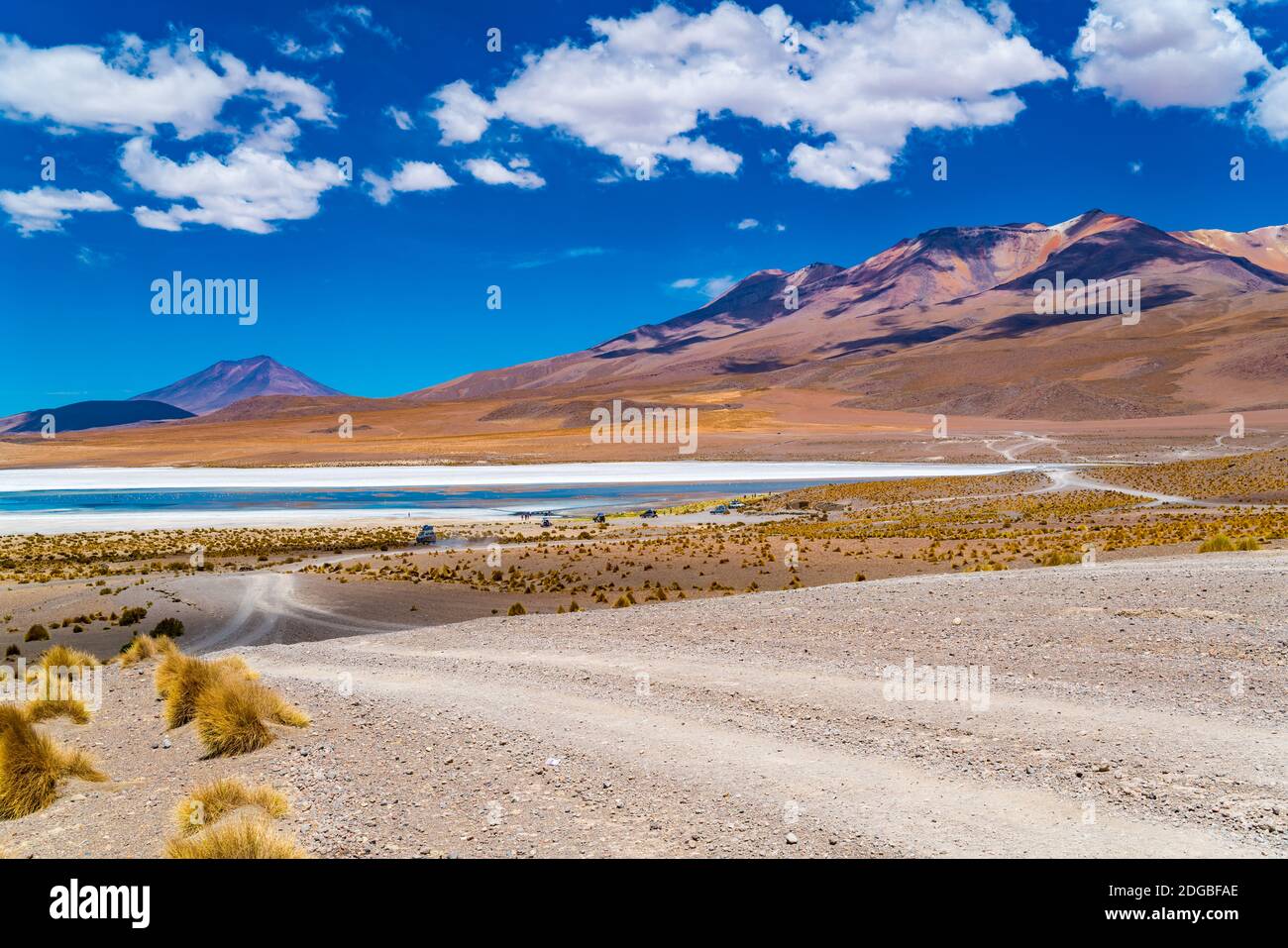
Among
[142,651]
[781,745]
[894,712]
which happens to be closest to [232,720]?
[781,745]

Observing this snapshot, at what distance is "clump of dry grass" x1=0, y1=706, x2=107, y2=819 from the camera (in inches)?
296

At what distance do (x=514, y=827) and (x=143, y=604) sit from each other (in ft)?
66.0

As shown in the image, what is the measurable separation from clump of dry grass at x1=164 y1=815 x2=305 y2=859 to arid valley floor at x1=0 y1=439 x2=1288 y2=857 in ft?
1.80

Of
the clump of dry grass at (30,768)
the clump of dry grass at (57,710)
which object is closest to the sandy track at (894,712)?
the clump of dry grass at (57,710)

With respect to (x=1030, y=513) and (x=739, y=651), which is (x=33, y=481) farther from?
(x=739, y=651)

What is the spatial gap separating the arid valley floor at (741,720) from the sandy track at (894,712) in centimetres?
4

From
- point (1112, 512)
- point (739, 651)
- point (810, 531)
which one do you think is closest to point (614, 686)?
point (739, 651)

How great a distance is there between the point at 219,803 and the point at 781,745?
180 inches

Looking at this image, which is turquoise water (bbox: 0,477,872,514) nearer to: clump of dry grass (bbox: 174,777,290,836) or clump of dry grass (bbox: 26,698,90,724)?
clump of dry grass (bbox: 26,698,90,724)

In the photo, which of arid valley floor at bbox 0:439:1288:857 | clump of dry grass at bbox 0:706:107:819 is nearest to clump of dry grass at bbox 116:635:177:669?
arid valley floor at bbox 0:439:1288:857

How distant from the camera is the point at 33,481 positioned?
85688mm

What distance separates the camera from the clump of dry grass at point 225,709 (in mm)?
8609

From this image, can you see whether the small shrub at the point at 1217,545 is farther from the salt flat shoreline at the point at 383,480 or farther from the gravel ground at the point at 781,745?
the salt flat shoreline at the point at 383,480

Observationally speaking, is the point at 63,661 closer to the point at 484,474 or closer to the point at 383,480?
the point at 383,480
